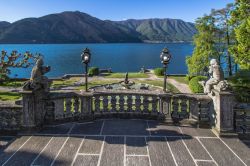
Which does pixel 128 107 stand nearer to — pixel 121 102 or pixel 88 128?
pixel 121 102

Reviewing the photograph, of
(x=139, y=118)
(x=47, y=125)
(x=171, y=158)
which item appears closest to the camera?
(x=171, y=158)

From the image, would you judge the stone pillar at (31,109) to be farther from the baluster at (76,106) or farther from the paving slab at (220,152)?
the paving slab at (220,152)

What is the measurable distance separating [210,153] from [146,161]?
1727mm

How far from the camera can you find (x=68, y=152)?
6062 mm

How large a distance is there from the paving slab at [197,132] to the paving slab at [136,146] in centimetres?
155

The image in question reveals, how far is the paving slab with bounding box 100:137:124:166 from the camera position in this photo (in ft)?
18.3

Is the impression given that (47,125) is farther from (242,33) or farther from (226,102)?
(242,33)

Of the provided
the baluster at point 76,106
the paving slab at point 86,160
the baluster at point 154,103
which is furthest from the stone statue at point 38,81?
the baluster at point 154,103

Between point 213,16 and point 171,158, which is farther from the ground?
point 213,16

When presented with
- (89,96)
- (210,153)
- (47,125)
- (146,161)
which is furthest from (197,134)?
(47,125)

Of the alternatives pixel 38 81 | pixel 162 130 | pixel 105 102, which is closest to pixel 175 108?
pixel 162 130

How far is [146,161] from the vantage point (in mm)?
5633

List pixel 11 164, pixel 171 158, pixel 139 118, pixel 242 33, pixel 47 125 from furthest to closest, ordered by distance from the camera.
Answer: pixel 242 33 → pixel 139 118 → pixel 47 125 → pixel 171 158 → pixel 11 164

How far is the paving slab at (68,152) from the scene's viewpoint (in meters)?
5.60
